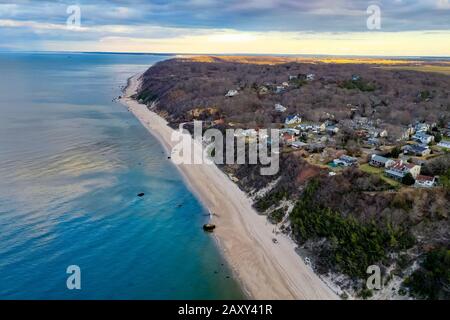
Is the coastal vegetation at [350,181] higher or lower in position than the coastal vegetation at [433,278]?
higher

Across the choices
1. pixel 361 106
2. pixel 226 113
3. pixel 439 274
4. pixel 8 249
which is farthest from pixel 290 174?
pixel 361 106

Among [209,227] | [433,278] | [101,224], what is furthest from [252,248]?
[101,224]

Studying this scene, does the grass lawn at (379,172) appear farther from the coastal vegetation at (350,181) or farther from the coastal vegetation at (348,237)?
the coastal vegetation at (348,237)

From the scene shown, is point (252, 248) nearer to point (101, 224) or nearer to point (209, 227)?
point (209, 227)

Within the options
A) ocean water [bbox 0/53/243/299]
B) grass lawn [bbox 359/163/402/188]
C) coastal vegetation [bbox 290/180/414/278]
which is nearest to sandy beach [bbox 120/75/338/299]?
ocean water [bbox 0/53/243/299]

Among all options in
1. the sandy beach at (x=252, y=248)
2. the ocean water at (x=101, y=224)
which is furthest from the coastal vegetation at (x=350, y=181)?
the ocean water at (x=101, y=224)
